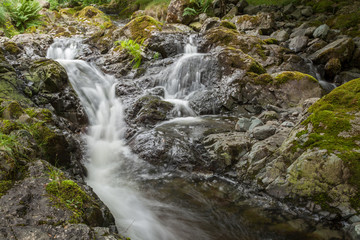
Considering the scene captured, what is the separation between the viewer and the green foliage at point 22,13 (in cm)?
1309

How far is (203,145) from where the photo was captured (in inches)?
208

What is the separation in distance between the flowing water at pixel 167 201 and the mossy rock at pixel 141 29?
5983 mm

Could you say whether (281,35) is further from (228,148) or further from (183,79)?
(228,148)

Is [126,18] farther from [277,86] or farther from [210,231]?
[210,231]

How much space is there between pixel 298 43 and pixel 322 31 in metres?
1.20

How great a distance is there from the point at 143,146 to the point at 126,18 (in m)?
19.9

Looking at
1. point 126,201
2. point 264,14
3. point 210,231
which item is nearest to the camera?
point 210,231

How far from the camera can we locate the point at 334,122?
150 inches

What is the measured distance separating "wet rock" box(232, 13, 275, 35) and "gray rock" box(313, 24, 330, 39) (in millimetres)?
2459

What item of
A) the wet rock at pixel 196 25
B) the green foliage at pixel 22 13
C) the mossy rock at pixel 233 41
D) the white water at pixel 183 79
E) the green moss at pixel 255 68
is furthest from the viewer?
the wet rock at pixel 196 25

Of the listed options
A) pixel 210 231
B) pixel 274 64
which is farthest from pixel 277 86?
pixel 210 231

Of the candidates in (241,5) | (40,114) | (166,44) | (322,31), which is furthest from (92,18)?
(40,114)

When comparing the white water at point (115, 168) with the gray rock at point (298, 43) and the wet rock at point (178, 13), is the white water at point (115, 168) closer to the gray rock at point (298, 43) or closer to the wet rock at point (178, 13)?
the gray rock at point (298, 43)

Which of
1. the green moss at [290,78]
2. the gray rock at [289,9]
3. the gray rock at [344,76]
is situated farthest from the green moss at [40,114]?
the gray rock at [289,9]
